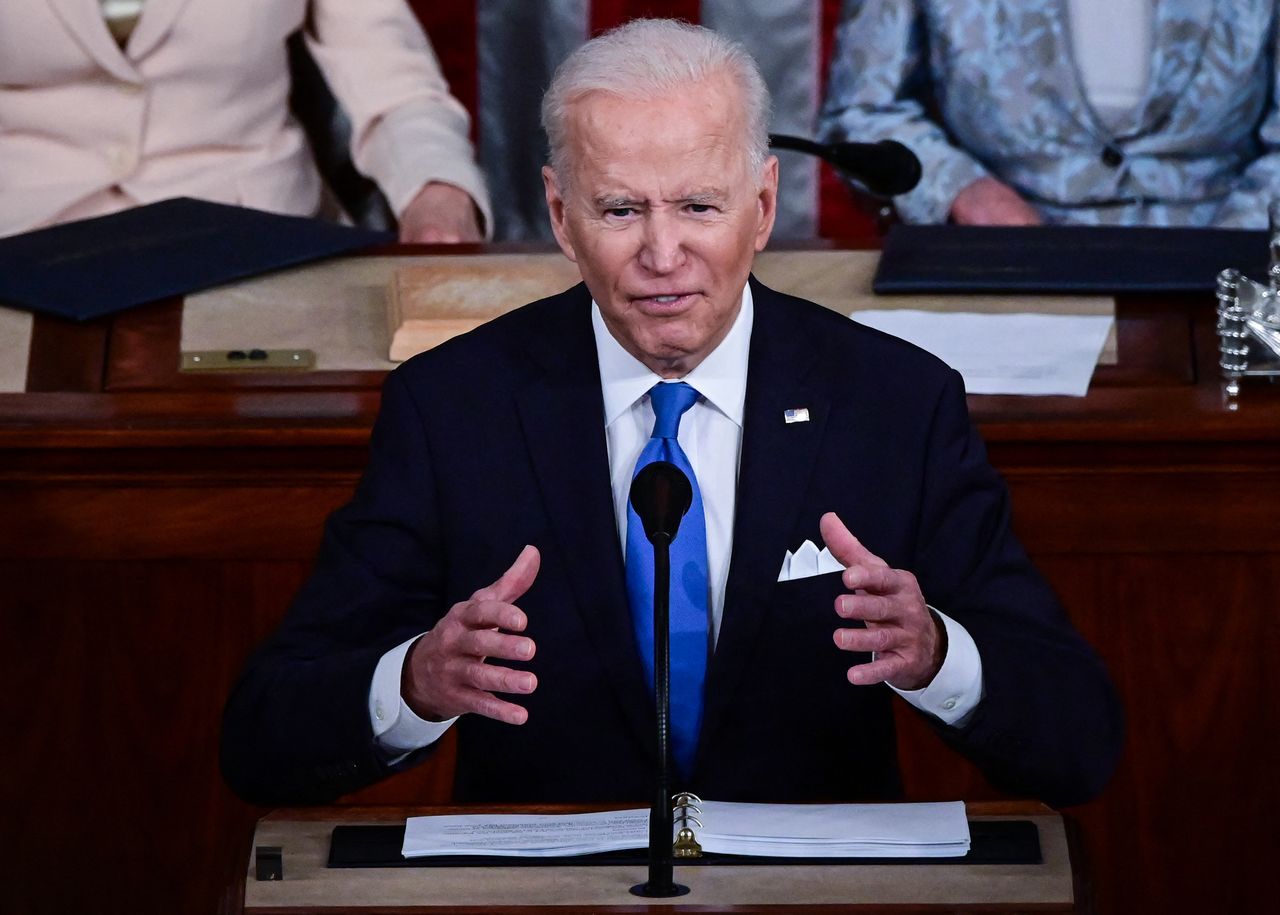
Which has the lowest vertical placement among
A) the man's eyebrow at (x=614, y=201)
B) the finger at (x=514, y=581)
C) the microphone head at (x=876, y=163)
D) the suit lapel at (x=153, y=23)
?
the finger at (x=514, y=581)

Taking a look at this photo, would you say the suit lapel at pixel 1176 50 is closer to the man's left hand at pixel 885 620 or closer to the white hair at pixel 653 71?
the white hair at pixel 653 71

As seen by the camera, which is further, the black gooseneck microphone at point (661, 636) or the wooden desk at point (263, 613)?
the wooden desk at point (263, 613)

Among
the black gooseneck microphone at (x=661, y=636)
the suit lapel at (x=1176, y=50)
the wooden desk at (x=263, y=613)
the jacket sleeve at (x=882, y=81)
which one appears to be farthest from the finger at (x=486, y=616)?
the suit lapel at (x=1176, y=50)

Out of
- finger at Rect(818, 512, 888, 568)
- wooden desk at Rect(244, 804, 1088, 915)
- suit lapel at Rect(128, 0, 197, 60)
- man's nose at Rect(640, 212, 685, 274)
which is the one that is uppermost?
suit lapel at Rect(128, 0, 197, 60)

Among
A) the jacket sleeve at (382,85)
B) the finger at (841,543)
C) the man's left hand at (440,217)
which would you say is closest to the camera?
the finger at (841,543)

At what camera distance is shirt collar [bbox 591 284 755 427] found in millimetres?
1823

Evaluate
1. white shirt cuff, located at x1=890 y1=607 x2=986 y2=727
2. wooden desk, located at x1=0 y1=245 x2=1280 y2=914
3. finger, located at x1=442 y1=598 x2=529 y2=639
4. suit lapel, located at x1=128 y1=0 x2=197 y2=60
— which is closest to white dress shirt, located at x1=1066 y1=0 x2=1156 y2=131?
wooden desk, located at x1=0 y1=245 x2=1280 y2=914

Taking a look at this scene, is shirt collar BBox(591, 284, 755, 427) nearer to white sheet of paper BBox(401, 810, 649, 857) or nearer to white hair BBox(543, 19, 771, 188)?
white hair BBox(543, 19, 771, 188)

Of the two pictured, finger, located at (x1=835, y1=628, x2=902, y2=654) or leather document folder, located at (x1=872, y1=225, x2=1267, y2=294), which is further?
leather document folder, located at (x1=872, y1=225, x2=1267, y2=294)

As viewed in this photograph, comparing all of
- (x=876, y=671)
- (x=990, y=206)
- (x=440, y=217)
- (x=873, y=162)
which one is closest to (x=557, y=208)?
(x=876, y=671)

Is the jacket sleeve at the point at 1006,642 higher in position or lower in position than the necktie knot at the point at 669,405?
lower

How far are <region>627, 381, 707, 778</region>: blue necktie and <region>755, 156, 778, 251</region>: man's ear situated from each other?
0.55 feet

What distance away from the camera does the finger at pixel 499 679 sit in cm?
142

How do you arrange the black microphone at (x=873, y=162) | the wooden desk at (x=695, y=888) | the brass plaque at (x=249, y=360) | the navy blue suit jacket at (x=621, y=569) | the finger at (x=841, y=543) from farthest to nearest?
the black microphone at (x=873, y=162) < the brass plaque at (x=249, y=360) < the navy blue suit jacket at (x=621, y=569) < the finger at (x=841, y=543) < the wooden desk at (x=695, y=888)
